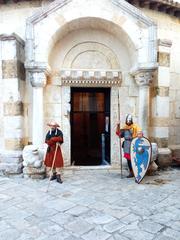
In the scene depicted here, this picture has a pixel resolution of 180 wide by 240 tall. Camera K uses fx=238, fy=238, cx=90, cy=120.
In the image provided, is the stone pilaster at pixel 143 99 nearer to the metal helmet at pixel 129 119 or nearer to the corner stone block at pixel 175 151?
the metal helmet at pixel 129 119

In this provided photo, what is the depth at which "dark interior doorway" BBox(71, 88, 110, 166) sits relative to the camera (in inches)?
264

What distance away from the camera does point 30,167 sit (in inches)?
214

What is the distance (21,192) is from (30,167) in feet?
2.98

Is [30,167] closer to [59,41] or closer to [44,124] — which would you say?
[44,124]

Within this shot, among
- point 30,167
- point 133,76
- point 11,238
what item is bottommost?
point 11,238

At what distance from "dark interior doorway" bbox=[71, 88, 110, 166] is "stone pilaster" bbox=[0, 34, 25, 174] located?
1588 mm

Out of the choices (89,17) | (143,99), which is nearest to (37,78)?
(89,17)

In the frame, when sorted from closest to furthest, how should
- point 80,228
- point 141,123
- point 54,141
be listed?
1. point 80,228
2. point 54,141
3. point 141,123

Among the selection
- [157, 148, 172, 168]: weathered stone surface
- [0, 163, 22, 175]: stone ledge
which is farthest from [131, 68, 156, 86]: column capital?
[0, 163, 22, 175]: stone ledge

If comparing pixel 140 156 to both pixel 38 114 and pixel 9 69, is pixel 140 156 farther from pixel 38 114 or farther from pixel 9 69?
pixel 9 69

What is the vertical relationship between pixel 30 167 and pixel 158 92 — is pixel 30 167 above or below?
below

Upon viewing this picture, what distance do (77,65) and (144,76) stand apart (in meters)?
1.76

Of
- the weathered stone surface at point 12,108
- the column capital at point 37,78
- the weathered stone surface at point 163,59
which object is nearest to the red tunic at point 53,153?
the weathered stone surface at point 12,108

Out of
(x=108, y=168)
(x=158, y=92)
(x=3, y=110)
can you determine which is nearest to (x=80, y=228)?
(x=108, y=168)
